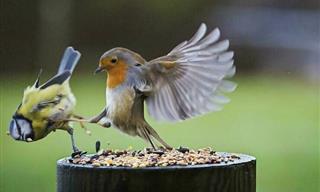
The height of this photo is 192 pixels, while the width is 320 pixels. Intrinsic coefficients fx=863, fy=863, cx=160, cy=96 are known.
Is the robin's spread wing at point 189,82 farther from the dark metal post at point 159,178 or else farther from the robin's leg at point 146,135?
the dark metal post at point 159,178

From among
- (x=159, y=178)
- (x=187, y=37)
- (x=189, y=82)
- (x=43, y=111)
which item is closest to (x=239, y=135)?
(x=187, y=37)

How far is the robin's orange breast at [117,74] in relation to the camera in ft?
4.92

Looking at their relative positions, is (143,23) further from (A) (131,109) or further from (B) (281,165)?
(A) (131,109)

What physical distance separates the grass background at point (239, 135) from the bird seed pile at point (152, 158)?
143 cm

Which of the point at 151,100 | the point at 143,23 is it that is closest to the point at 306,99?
the point at 143,23

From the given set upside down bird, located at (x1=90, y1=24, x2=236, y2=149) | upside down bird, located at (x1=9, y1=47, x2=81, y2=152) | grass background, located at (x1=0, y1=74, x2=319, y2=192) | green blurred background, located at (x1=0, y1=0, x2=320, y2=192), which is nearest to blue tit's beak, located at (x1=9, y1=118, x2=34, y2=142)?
upside down bird, located at (x1=9, y1=47, x2=81, y2=152)

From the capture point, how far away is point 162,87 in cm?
151

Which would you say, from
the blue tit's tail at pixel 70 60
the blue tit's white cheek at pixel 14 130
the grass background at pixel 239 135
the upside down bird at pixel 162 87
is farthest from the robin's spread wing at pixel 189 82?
the grass background at pixel 239 135

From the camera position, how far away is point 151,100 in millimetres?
1510

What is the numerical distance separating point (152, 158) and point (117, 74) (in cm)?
21

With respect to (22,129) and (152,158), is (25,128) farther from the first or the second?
(152,158)

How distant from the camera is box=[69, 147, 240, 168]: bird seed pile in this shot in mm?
1300

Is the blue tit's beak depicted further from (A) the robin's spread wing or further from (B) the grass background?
(B) the grass background

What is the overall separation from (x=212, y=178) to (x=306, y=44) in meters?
3.99
